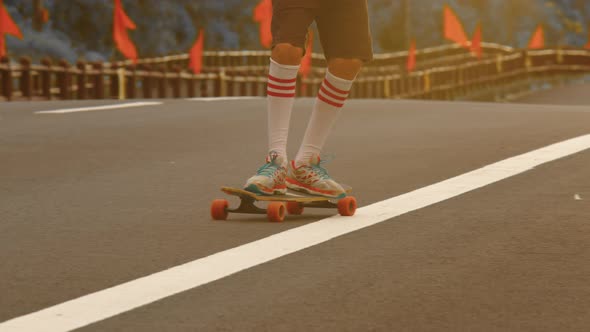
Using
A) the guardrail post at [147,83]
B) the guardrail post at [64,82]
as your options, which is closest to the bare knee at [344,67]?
the guardrail post at [64,82]

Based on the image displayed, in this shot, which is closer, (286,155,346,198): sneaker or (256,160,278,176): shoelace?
(256,160,278,176): shoelace

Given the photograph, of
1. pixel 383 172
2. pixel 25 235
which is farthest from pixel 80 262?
pixel 383 172

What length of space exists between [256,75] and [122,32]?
5.46 meters

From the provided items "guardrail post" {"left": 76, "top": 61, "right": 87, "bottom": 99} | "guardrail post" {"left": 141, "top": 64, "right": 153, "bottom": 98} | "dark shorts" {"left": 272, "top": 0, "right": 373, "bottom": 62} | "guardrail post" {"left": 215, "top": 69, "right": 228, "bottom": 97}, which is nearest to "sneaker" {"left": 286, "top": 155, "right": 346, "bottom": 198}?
"dark shorts" {"left": 272, "top": 0, "right": 373, "bottom": 62}

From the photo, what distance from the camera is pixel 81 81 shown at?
29875 millimetres

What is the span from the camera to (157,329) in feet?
13.9

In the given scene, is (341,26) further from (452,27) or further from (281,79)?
(452,27)

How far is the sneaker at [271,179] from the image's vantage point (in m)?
6.54

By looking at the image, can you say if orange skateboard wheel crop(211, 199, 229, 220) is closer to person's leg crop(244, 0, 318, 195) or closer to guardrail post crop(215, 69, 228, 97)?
person's leg crop(244, 0, 318, 195)

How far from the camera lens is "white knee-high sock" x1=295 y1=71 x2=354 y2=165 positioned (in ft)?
22.9

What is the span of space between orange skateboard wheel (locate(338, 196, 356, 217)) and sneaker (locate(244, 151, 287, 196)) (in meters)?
0.30

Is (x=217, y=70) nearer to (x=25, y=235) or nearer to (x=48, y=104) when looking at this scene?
(x=48, y=104)

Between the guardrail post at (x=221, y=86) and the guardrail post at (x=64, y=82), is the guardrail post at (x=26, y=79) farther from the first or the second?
the guardrail post at (x=221, y=86)

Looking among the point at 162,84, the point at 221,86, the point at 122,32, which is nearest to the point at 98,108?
the point at 162,84
